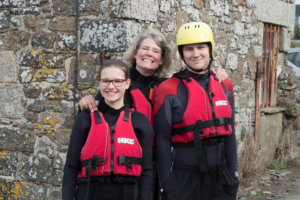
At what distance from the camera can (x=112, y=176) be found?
2102mm

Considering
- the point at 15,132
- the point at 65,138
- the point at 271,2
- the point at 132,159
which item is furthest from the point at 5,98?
the point at 271,2

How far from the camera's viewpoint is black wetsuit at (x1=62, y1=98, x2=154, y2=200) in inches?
82.0

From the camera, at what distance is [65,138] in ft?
11.3

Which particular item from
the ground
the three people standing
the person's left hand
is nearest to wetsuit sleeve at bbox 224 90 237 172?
the three people standing

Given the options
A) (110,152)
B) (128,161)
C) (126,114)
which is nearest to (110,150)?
(110,152)

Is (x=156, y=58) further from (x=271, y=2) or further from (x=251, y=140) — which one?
(x=271, y=2)

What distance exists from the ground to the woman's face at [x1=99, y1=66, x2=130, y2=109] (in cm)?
290

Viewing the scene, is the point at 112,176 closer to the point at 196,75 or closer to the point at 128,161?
the point at 128,161

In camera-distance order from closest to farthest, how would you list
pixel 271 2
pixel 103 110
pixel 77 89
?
1. pixel 103 110
2. pixel 77 89
3. pixel 271 2

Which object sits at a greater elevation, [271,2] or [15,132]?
[271,2]

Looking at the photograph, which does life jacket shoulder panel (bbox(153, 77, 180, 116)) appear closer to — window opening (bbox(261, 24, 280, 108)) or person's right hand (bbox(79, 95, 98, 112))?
person's right hand (bbox(79, 95, 98, 112))

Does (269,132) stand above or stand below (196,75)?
below

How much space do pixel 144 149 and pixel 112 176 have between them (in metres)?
0.24

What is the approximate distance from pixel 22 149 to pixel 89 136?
184cm
